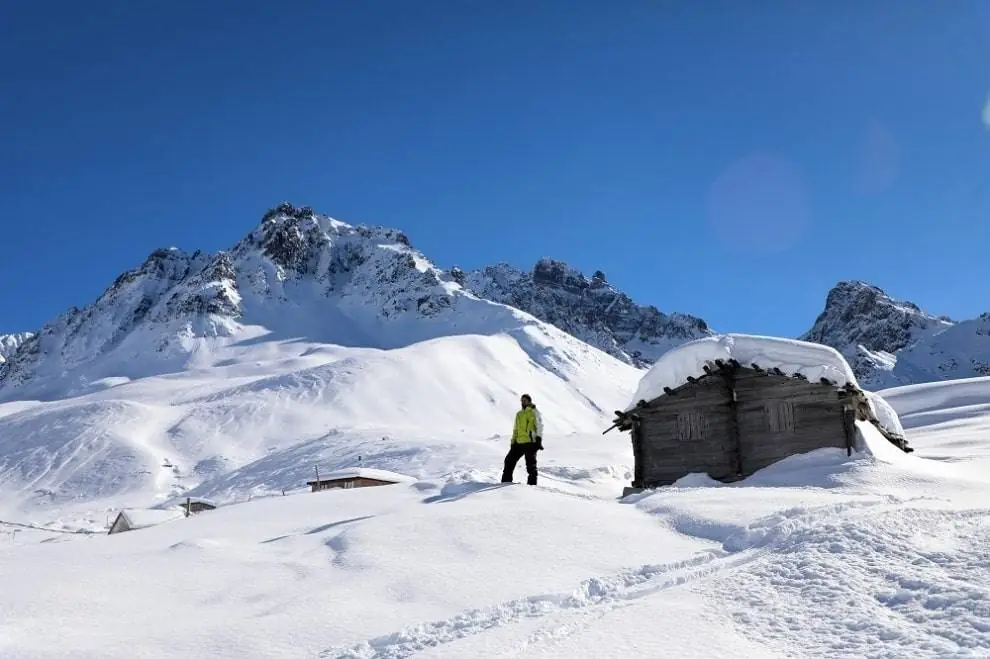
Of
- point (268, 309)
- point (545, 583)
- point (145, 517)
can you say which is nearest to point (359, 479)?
point (145, 517)

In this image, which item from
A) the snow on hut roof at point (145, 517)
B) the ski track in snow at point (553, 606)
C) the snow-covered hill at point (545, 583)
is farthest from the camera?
the snow on hut roof at point (145, 517)

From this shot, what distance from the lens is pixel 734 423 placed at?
19.2 m

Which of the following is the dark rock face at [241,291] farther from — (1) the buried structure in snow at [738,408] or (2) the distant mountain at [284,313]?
(1) the buried structure in snow at [738,408]

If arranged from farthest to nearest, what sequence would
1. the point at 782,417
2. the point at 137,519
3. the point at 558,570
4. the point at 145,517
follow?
1. the point at 145,517
2. the point at 137,519
3. the point at 782,417
4. the point at 558,570

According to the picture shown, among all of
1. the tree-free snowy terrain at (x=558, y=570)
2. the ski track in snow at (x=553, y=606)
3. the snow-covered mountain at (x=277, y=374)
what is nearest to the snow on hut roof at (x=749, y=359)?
the tree-free snowy terrain at (x=558, y=570)

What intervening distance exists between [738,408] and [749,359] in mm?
1217

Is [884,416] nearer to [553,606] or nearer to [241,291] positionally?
[553,606]

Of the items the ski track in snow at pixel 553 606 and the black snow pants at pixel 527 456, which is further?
the black snow pants at pixel 527 456

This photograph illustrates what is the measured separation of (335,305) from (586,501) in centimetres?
14825

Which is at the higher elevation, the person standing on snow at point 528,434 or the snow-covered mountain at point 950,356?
the snow-covered mountain at point 950,356

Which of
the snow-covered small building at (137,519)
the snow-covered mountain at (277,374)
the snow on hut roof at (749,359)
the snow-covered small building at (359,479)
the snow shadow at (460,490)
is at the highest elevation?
the snow-covered mountain at (277,374)

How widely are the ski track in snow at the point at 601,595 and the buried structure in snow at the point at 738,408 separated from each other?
31.5 feet

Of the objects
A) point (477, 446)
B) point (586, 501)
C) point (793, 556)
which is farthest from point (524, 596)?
point (477, 446)

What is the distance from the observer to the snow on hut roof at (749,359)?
18.2 meters
